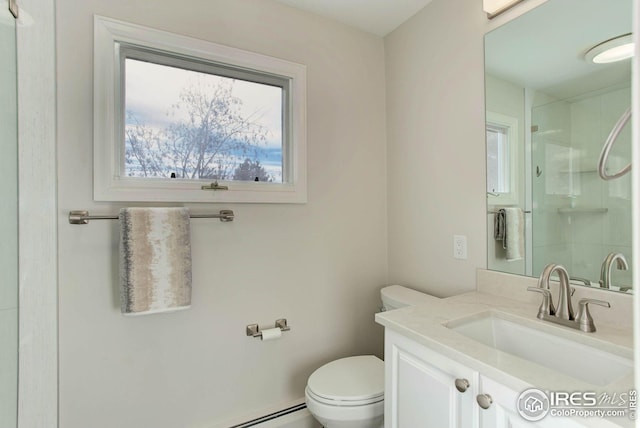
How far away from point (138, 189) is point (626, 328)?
1.88 metres

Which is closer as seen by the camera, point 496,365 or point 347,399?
point 496,365

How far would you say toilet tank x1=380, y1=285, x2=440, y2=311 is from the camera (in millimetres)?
1550

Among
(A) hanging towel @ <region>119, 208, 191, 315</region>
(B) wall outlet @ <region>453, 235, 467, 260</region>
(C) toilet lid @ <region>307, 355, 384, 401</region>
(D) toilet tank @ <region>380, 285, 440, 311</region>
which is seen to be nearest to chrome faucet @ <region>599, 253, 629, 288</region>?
(B) wall outlet @ <region>453, 235, 467, 260</region>

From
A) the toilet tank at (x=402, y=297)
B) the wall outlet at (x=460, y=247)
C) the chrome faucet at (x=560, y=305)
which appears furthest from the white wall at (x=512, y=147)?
the toilet tank at (x=402, y=297)

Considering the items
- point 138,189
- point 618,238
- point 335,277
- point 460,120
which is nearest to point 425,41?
point 460,120

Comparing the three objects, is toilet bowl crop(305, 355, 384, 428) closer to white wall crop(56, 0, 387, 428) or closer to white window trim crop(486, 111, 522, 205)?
white wall crop(56, 0, 387, 428)

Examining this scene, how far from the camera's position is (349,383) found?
4.59 ft

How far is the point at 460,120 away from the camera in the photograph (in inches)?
59.9

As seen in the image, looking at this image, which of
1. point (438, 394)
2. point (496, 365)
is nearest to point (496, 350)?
point (496, 365)

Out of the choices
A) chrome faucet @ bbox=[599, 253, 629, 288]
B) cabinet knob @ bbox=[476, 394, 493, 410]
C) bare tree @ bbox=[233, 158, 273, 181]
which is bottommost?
cabinet knob @ bbox=[476, 394, 493, 410]

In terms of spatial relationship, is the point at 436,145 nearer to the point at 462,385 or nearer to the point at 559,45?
the point at 559,45

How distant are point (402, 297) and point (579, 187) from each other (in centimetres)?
90

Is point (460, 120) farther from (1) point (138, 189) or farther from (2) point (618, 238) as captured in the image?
(1) point (138, 189)

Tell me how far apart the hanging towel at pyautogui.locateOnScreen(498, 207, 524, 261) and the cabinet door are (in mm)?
697
